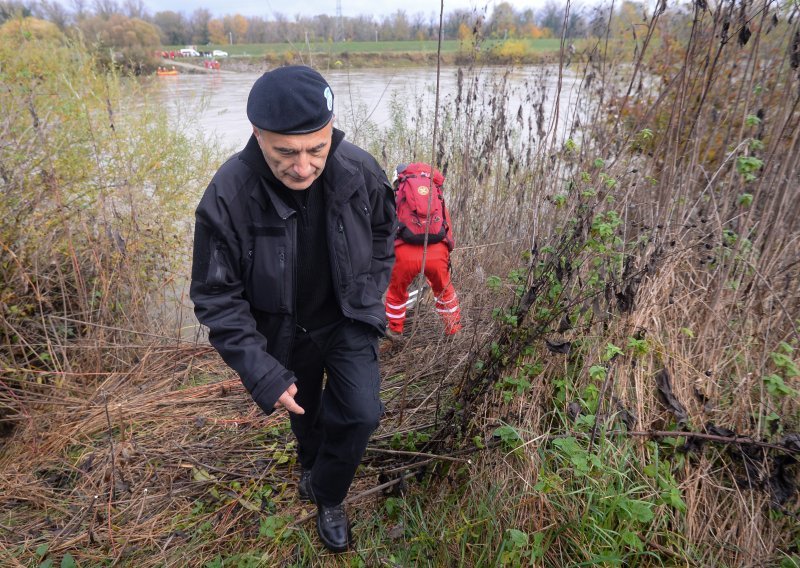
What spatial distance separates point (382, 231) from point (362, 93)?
10.3 m

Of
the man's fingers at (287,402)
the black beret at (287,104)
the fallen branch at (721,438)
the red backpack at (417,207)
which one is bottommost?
the fallen branch at (721,438)

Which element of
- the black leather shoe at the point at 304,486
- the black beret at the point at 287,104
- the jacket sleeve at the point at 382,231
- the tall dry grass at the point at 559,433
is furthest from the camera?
the black leather shoe at the point at 304,486

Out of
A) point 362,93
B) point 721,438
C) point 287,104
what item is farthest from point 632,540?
point 362,93

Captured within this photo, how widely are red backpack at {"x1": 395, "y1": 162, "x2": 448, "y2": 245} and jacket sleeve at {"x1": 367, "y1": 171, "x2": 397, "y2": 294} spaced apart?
109 cm

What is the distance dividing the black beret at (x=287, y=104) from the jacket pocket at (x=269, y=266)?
33cm

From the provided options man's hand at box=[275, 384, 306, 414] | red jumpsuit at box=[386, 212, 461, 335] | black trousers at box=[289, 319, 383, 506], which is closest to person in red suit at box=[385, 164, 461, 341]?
red jumpsuit at box=[386, 212, 461, 335]

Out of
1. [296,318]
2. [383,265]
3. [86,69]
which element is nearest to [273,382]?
[296,318]

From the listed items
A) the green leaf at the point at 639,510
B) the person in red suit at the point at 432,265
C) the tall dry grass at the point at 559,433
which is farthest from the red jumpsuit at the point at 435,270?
the green leaf at the point at 639,510

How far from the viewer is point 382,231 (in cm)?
189

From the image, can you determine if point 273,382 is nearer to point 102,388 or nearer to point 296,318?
point 296,318

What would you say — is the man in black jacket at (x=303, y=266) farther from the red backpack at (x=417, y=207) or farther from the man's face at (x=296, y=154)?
the red backpack at (x=417, y=207)

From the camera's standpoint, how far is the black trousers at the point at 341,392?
70.1 inches

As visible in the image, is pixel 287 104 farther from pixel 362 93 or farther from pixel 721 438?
pixel 362 93

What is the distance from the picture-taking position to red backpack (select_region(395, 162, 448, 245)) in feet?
9.79
